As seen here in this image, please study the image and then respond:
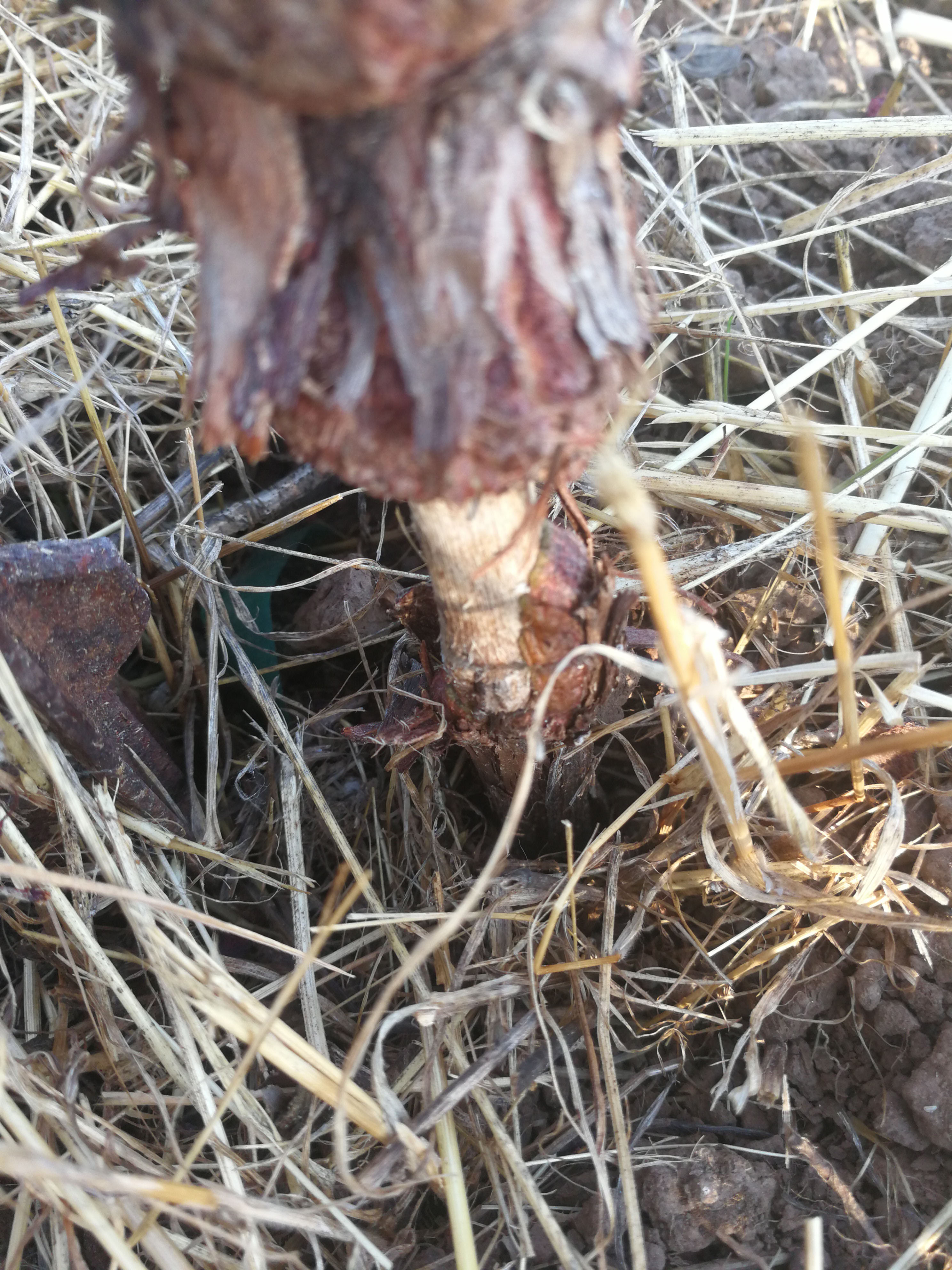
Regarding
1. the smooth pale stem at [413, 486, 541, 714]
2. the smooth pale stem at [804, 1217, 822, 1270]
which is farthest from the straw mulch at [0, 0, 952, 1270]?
the smooth pale stem at [413, 486, 541, 714]

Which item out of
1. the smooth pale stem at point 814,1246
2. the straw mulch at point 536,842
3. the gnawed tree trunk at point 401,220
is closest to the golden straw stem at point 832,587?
the straw mulch at point 536,842

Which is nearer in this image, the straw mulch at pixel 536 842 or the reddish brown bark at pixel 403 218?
the reddish brown bark at pixel 403 218

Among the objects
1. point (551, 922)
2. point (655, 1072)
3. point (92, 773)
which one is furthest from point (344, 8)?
point (655, 1072)

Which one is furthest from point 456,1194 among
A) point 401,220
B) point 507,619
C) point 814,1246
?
point 401,220

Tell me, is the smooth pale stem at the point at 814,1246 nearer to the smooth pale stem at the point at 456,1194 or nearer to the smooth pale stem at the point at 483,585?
the smooth pale stem at the point at 456,1194

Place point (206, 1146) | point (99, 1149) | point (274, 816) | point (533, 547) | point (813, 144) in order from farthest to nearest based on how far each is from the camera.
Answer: point (813, 144) < point (274, 816) < point (206, 1146) < point (99, 1149) < point (533, 547)

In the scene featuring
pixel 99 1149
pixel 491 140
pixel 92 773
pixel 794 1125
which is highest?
pixel 491 140

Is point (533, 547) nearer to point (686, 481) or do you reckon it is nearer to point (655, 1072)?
point (686, 481)
